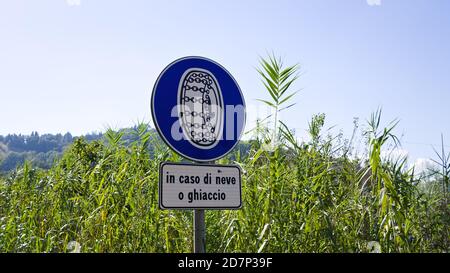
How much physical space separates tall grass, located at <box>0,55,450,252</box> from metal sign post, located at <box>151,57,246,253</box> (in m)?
0.85

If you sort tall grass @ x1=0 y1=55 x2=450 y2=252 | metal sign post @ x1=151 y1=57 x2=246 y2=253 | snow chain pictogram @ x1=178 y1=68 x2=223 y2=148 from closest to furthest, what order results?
1. metal sign post @ x1=151 y1=57 x2=246 y2=253
2. snow chain pictogram @ x1=178 y1=68 x2=223 y2=148
3. tall grass @ x1=0 y1=55 x2=450 y2=252

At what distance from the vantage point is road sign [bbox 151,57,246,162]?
305 centimetres

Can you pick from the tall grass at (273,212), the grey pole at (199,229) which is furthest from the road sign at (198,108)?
the tall grass at (273,212)

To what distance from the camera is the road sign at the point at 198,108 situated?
305 centimetres

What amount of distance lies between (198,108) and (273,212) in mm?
1294

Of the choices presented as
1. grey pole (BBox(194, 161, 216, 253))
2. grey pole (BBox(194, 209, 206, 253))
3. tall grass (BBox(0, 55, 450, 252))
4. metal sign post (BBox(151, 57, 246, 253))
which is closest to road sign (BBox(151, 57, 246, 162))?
metal sign post (BBox(151, 57, 246, 253))

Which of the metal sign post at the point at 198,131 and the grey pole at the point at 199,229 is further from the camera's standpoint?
the grey pole at the point at 199,229

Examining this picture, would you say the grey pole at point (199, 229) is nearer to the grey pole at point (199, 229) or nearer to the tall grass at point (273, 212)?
the grey pole at point (199, 229)

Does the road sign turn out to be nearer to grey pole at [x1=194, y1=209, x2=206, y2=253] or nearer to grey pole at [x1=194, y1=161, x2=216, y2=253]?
grey pole at [x1=194, y1=161, x2=216, y2=253]

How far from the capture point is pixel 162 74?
3.11m

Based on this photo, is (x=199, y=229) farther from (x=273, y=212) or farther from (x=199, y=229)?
(x=273, y=212)
